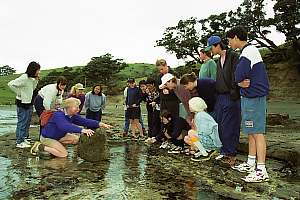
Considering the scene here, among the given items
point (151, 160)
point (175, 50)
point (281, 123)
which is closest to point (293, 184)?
point (151, 160)

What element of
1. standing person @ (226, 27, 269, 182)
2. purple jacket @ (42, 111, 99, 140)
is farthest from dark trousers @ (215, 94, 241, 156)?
purple jacket @ (42, 111, 99, 140)

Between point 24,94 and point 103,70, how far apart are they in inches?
1566

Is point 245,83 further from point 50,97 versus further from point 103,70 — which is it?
point 103,70

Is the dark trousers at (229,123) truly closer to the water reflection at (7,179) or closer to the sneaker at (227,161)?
the sneaker at (227,161)

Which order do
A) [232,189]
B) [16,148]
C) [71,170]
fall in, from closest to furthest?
[232,189]
[71,170]
[16,148]

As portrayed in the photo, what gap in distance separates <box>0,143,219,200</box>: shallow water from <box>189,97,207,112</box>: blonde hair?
1268mm

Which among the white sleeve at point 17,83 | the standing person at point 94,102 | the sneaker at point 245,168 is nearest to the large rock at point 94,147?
the white sleeve at point 17,83

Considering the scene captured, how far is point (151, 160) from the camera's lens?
24.2 feet

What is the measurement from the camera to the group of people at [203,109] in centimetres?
575

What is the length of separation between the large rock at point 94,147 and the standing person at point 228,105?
211 centimetres

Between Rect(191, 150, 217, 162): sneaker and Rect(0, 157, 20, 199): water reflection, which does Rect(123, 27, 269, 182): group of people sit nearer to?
Rect(191, 150, 217, 162): sneaker

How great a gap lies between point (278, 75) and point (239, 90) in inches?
1219

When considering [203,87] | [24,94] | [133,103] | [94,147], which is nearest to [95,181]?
[94,147]

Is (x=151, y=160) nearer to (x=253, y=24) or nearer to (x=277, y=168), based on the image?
(x=277, y=168)
